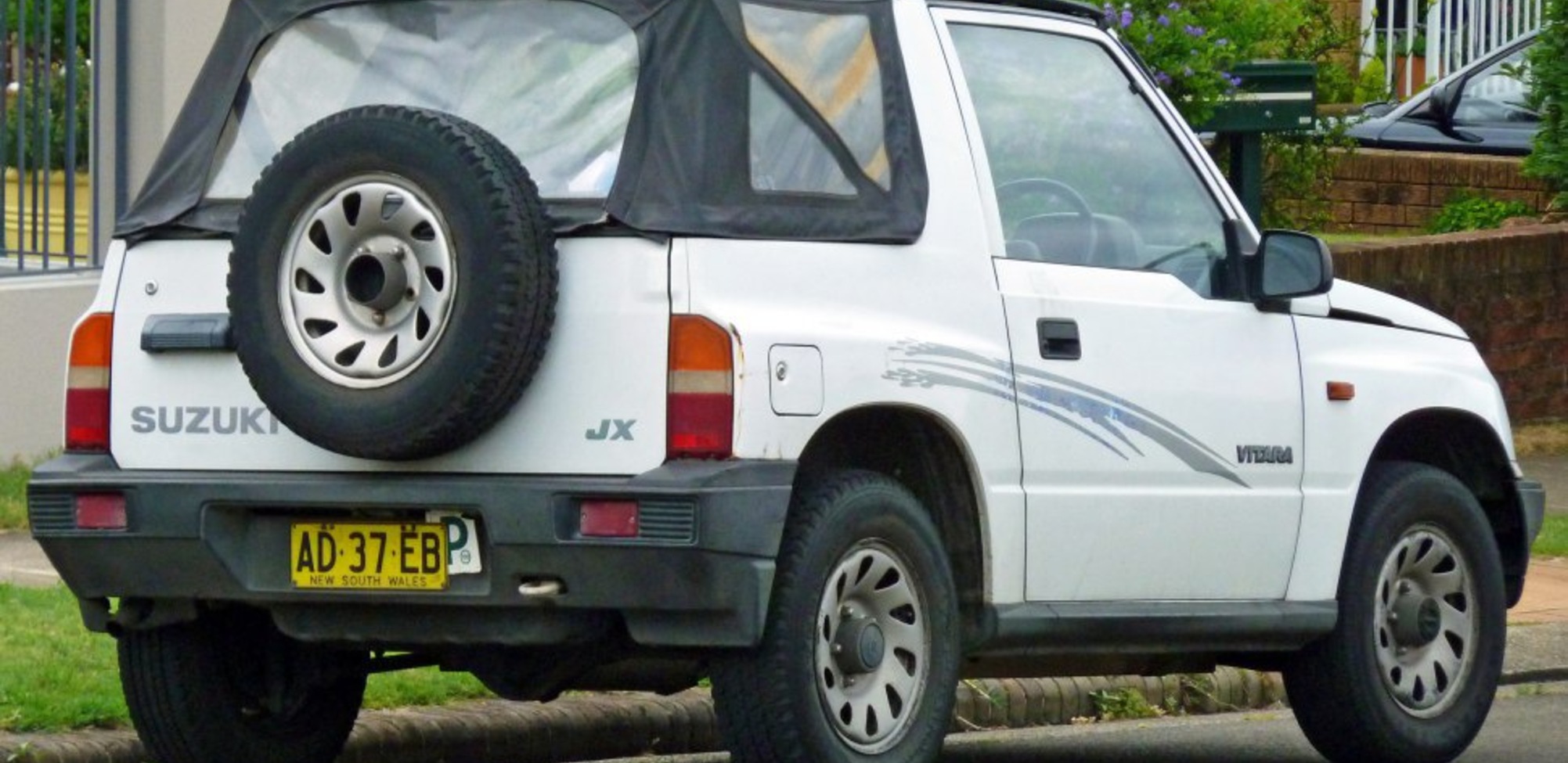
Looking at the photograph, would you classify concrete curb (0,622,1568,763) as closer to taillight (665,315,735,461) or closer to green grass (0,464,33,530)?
taillight (665,315,735,461)

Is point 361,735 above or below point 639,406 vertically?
below

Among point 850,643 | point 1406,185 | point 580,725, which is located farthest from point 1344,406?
point 1406,185

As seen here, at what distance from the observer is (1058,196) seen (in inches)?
286

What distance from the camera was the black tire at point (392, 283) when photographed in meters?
6.15

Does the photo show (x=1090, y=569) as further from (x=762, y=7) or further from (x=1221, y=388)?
(x=762, y=7)

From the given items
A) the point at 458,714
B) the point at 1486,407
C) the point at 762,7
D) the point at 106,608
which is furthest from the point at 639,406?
the point at 1486,407

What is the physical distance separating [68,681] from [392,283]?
78.9 inches

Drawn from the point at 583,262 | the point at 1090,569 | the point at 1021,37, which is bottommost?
the point at 1090,569

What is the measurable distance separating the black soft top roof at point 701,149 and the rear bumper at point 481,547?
525 mm

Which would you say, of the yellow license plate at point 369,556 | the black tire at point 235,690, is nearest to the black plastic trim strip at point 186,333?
the yellow license plate at point 369,556

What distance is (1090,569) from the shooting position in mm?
7199

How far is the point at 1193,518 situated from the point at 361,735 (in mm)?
2039

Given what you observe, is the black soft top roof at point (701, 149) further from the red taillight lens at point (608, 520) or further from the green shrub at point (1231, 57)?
the green shrub at point (1231, 57)

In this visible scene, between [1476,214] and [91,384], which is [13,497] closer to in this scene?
[91,384]
